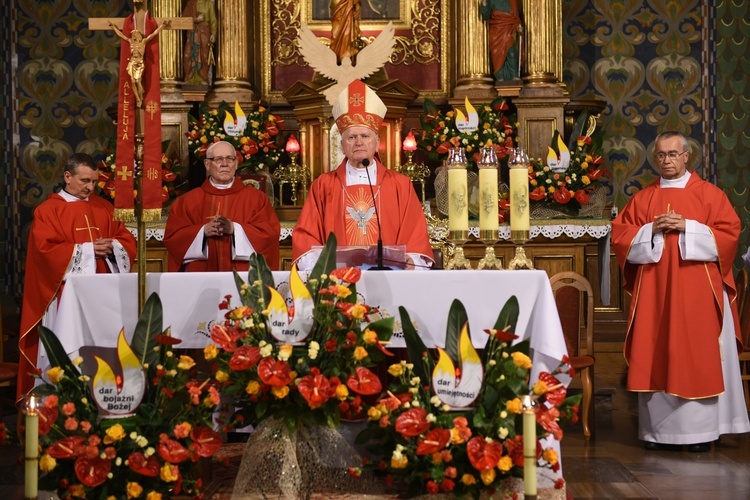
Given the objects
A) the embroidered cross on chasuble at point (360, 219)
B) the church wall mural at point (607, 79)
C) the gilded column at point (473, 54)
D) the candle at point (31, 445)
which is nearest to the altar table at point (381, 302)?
the embroidered cross on chasuble at point (360, 219)

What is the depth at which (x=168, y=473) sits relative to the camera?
3.85 metres

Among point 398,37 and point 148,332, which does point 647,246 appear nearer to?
point 148,332

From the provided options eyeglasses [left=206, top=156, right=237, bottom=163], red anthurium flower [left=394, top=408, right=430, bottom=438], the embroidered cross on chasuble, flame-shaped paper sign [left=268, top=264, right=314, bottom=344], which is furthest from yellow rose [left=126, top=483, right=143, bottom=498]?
eyeglasses [left=206, top=156, right=237, bottom=163]

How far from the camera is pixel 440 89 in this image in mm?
9430

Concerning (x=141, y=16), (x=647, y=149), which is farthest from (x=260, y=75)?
(x=141, y=16)

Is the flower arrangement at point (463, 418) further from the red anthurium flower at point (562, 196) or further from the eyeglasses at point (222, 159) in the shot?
the red anthurium flower at point (562, 196)

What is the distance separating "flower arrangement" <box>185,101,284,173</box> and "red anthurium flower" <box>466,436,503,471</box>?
16.5 feet

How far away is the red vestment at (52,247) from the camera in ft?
19.4

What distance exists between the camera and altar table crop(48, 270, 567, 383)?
4340 mm

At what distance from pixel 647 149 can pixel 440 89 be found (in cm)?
206

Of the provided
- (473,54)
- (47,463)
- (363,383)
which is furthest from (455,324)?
(473,54)

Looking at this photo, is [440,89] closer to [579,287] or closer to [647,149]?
[647,149]

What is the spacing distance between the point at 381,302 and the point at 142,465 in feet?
3.83

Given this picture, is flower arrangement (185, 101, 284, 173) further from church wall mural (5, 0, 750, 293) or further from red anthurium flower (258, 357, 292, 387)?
red anthurium flower (258, 357, 292, 387)
